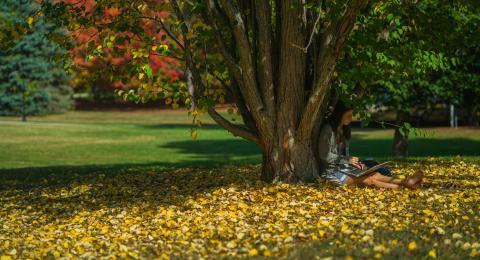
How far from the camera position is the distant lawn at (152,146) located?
19000 millimetres

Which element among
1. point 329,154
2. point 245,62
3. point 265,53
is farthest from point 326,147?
point 245,62

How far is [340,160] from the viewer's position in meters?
10.1

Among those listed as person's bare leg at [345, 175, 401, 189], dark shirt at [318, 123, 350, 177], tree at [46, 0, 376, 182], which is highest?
tree at [46, 0, 376, 182]

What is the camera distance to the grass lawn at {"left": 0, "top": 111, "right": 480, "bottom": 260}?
6.45 metres

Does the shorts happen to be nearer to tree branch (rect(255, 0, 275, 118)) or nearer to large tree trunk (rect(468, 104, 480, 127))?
tree branch (rect(255, 0, 275, 118))

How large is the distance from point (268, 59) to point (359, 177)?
206 cm

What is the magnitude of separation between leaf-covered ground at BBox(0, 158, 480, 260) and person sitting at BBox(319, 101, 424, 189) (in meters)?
0.19

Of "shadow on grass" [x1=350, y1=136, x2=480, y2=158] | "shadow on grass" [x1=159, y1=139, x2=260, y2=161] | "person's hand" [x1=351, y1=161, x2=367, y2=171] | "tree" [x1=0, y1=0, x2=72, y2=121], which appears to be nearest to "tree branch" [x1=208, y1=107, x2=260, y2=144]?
"person's hand" [x1=351, y1=161, x2=367, y2=171]

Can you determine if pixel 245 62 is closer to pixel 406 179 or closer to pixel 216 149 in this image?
pixel 406 179

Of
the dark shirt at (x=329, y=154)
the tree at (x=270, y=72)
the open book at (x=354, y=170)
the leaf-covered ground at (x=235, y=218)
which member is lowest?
the leaf-covered ground at (x=235, y=218)

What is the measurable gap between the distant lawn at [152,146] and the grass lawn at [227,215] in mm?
4118

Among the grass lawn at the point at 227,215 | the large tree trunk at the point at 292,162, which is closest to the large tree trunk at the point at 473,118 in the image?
the grass lawn at the point at 227,215

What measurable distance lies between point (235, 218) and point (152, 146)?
15.5 metres

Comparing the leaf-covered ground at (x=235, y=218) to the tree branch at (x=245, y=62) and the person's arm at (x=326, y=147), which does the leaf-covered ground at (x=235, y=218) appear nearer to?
the person's arm at (x=326, y=147)
